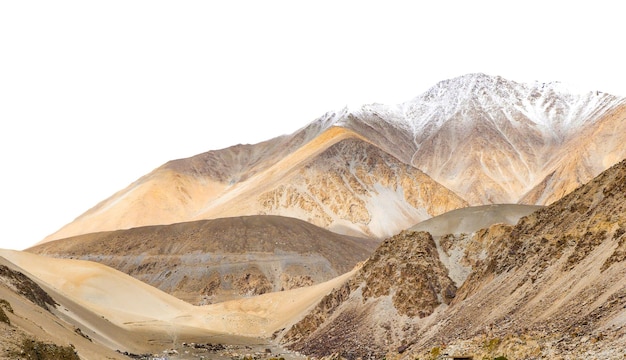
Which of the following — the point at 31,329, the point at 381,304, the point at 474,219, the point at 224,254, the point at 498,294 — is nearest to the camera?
the point at 31,329

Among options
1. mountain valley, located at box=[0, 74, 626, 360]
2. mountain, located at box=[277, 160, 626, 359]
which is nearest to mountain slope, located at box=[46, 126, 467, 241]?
mountain valley, located at box=[0, 74, 626, 360]

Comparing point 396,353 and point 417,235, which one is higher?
point 417,235

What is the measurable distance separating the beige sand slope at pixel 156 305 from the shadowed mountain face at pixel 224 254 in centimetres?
2884

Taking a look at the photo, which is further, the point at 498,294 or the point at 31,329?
the point at 498,294

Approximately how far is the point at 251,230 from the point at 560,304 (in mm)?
99553

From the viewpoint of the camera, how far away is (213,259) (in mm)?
121375

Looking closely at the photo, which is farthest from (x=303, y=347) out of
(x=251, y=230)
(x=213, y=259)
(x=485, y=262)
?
(x=251, y=230)

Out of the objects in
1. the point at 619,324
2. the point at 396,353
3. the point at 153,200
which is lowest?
the point at 396,353

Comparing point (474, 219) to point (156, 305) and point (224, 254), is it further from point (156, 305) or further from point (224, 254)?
point (224, 254)

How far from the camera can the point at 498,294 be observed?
4331cm

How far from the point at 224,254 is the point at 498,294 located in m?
84.0

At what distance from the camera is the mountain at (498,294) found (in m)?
29.5

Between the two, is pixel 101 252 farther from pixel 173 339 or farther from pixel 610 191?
pixel 610 191

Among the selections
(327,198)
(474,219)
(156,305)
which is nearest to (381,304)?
(474,219)
